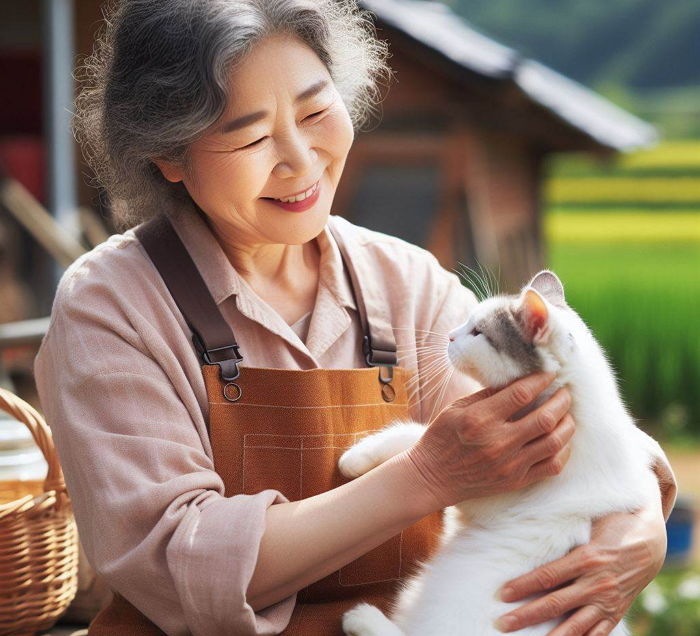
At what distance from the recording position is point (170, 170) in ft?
6.39

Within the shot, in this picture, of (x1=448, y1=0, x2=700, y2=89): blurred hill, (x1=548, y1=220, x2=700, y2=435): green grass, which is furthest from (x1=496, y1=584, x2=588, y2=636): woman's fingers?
(x1=448, y1=0, x2=700, y2=89): blurred hill

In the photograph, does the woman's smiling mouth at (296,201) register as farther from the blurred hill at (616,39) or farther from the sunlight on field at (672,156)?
the blurred hill at (616,39)

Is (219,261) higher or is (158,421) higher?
(219,261)

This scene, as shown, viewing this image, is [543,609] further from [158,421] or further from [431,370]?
[158,421]

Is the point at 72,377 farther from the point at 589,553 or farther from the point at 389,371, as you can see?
the point at 589,553

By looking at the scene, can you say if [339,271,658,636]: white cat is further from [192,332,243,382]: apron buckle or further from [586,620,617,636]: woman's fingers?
[192,332,243,382]: apron buckle

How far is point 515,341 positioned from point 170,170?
0.75 meters

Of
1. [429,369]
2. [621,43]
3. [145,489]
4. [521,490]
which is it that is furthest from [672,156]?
[145,489]

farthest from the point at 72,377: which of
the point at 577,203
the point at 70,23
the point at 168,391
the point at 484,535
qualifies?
the point at 577,203

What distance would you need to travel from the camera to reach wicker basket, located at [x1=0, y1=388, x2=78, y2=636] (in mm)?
2025

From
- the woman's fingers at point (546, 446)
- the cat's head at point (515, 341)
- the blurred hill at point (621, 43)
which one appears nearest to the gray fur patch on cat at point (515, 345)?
the cat's head at point (515, 341)

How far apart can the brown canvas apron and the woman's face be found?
0.54 ft

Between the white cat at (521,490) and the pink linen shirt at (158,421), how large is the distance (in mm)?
245

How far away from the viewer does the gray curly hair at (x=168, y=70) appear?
176 centimetres
